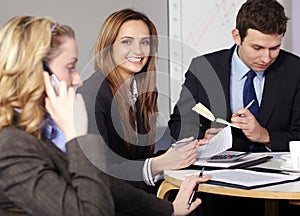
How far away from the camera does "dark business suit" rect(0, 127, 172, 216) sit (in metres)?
1.24

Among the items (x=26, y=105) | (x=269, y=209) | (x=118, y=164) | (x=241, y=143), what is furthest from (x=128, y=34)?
(x=26, y=105)

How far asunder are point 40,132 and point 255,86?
1.52 metres

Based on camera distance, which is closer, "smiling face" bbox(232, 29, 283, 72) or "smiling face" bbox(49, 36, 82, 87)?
"smiling face" bbox(49, 36, 82, 87)

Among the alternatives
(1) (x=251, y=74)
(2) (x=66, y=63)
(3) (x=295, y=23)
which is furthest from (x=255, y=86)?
(2) (x=66, y=63)

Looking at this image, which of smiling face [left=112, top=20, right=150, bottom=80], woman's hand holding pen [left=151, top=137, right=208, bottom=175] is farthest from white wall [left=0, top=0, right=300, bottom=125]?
woman's hand holding pen [left=151, top=137, right=208, bottom=175]

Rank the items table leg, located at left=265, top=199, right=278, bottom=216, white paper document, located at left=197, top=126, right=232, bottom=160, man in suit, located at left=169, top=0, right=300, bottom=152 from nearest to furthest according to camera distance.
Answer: white paper document, located at left=197, top=126, right=232, bottom=160 < table leg, located at left=265, top=199, right=278, bottom=216 < man in suit, located at left=169, top=0, right=300, bottom=152

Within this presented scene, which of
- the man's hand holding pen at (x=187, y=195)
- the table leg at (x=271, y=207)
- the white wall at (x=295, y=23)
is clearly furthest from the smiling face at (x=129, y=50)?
the white wall at (x=295, y=23)

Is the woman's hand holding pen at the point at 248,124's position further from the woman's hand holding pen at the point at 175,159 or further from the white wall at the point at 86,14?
the white wall at the point at 86,14

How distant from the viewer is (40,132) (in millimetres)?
1321

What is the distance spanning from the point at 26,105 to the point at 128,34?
1.07 meters

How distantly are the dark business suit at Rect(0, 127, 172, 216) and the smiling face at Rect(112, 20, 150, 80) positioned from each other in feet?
3.35

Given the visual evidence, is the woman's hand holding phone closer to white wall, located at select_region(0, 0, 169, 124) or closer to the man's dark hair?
the man's dark hair

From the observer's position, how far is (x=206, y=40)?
3809mm

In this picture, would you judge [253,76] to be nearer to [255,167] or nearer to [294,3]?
[255,167]
